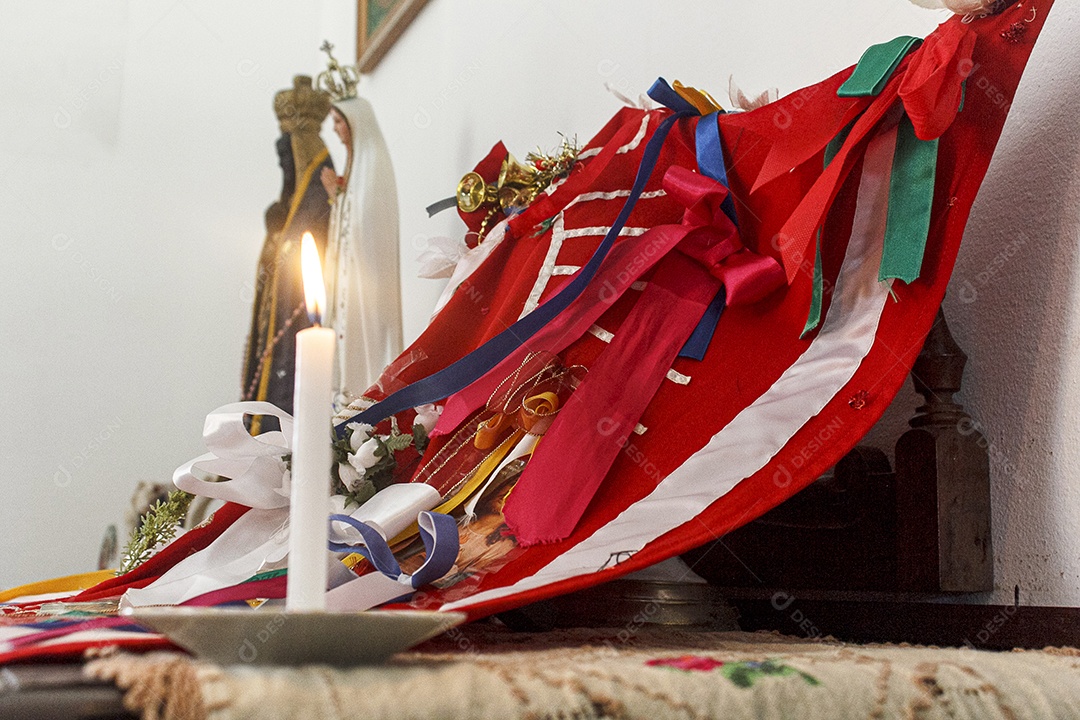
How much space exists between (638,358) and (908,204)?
0.77 ft

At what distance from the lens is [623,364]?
0.80 metres

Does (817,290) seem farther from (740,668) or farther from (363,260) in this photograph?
(363,260)

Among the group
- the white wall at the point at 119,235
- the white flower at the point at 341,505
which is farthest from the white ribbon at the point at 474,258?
the white wall at the point at 119,235

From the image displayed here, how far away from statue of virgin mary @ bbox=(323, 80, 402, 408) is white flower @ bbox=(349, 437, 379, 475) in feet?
2.61

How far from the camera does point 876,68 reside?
73 centimetres

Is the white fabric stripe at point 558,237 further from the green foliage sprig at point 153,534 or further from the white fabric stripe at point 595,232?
the green foliage sprig at point 153,534

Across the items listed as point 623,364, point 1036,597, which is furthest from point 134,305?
point 1036,597

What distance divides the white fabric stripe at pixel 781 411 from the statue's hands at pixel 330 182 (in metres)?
1.32

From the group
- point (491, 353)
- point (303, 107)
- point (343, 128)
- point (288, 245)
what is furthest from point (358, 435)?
point (303, 107)

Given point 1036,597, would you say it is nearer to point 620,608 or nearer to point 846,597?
point 846,597

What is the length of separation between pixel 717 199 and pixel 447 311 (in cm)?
33

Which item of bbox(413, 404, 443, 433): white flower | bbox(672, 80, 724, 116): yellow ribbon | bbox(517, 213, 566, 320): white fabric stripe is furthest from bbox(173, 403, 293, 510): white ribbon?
bbox(672, 80, 724, 116): yellow ribbon

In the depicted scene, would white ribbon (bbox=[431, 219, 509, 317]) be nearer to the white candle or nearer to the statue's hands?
the white candle

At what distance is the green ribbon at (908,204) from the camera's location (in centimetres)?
69
